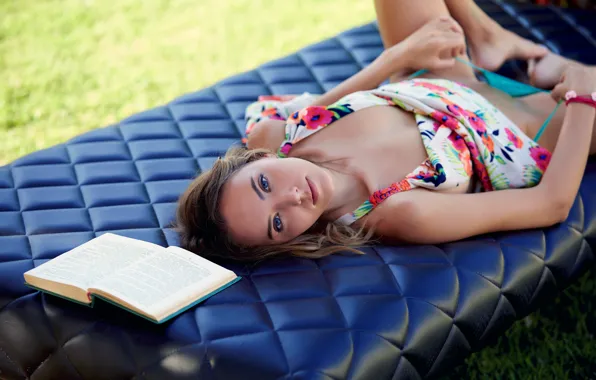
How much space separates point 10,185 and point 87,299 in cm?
76

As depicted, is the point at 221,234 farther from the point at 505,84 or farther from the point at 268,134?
the point at 505,84

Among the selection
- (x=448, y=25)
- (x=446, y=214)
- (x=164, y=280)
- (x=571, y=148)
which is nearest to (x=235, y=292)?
(x=164, y=280)

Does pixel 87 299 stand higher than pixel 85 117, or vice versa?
pixel 87 299

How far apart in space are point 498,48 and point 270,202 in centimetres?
141

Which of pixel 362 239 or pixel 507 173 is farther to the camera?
pixel 507 173

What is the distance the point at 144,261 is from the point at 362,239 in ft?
2.04

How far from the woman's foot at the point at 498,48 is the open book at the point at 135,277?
1.54 metres

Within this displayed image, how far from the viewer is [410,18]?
2.76 metres

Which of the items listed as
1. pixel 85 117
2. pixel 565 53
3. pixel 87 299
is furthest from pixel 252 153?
pixel 85 117

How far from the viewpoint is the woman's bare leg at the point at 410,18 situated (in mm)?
2744

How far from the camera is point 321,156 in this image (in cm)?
236

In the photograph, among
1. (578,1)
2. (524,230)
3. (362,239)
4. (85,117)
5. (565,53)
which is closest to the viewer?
(362,239)

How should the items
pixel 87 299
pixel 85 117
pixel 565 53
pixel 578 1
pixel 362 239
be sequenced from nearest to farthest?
pixel 87 299 → pixel 362 239 → pixel 565 53 → pixel 578 1 → pixel 85 117

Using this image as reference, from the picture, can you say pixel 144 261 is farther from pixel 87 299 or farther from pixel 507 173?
pixel 507 173
